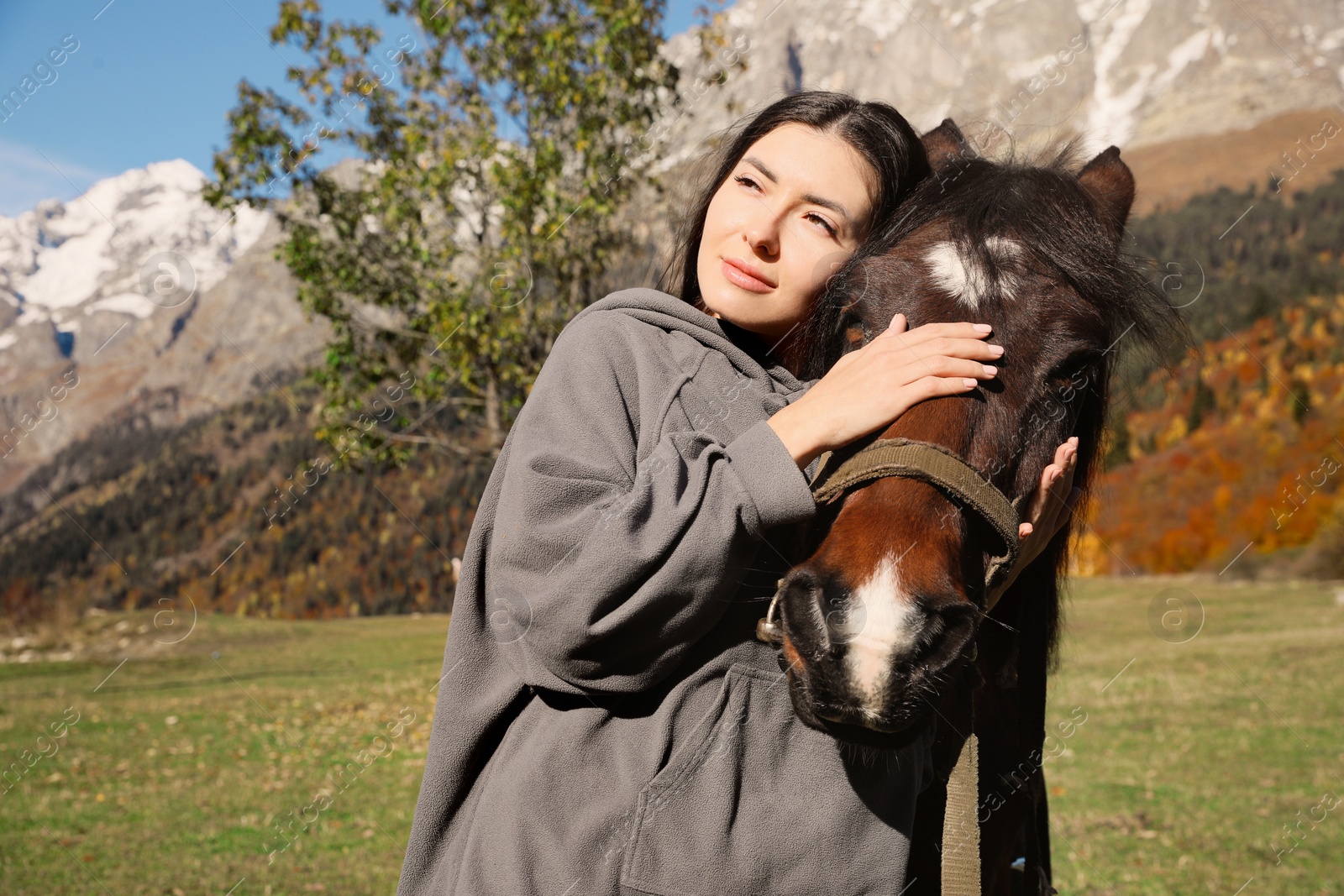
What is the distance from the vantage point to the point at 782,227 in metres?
1.70

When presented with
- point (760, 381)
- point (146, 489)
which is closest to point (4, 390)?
point (146, 489)

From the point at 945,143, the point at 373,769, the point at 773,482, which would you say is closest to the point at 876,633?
the point at 773,482

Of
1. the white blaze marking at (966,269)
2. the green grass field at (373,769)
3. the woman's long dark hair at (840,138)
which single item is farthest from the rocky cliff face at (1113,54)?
the white blaze marking at (966,269)

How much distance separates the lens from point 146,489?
5466 cm

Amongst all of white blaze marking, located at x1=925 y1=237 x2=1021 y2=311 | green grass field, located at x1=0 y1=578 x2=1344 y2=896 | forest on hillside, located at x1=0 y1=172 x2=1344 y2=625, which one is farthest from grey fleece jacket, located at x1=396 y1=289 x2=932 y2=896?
forest on hillside, located at x1=0 y1=172 x2=1344 y2=625

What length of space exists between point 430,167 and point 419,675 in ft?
24.5

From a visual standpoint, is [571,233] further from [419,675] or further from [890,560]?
[419,675]

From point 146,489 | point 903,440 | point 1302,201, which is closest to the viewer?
point 903,440

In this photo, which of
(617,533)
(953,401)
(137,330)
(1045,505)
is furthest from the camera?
(137,330)

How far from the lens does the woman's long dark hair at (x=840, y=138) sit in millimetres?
1804

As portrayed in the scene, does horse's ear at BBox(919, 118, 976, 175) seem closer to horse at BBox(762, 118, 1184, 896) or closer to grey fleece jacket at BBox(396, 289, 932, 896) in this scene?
horse at BBox(762, 118, 1184, 896)

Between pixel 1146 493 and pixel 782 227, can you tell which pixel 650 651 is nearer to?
pixel 782 227

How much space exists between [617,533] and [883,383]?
50cm

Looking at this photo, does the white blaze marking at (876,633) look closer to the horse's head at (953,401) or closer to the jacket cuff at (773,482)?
the horse's head at (953,401)
